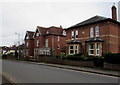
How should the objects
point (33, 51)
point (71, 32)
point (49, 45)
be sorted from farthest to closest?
point (33, 51)
point (49, 45)
point (71, 32)

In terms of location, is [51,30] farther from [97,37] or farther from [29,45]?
[97,37]

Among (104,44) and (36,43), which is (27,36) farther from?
(104,44)


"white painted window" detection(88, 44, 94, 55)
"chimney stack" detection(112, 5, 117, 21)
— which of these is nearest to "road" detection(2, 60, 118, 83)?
"white painted window" detection(88, 44, 94, 55)

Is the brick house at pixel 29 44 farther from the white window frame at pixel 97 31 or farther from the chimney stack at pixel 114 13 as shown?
the chimney stack at pixel 114 13

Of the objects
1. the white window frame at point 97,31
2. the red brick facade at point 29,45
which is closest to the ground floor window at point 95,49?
the white window frame at point 97,31

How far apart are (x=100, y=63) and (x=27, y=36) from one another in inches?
1708

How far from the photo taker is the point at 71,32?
108 feet

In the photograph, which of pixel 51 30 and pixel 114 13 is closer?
pixel 114 13

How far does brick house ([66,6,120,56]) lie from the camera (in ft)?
82.1

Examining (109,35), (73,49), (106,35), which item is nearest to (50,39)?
(73,49)

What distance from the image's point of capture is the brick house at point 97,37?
25.0m

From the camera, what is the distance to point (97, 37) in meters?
26.5

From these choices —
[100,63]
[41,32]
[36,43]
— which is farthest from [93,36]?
[36,43]

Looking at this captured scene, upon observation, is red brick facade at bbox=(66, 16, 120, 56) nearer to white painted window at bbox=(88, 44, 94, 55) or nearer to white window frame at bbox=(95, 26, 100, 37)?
white window frame at bbox=(95, 26, 100, 37)
